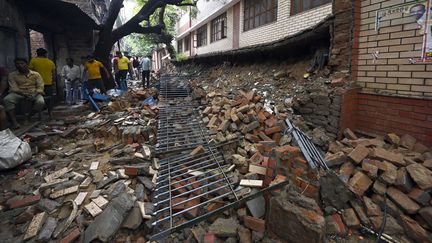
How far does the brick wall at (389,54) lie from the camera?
3.06m

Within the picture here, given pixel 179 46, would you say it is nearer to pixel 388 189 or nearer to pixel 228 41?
pixel 228 41

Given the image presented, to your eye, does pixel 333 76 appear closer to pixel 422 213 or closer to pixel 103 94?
pixel 422 213

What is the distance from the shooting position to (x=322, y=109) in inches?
157

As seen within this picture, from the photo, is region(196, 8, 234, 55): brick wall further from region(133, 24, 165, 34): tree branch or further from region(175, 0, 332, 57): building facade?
region(133, 24, 165, 34): tree branch

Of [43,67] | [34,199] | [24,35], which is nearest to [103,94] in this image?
[43,67]

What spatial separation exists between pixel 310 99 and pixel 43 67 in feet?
21.5

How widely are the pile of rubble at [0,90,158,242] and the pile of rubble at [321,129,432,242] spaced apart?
220 cm

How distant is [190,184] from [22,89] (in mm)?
4770

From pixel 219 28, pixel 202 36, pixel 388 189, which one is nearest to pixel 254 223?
pixel 388 189

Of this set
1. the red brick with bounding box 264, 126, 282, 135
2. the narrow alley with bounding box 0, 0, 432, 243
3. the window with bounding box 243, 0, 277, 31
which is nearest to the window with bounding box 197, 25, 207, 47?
the window with bounding box 243, 0, 277, 31

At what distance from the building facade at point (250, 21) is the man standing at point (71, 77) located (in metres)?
5.94

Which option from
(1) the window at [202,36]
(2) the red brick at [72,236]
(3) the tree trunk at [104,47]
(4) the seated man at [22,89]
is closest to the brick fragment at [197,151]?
(2) the red brick at [72,236]

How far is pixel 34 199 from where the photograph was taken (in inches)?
120

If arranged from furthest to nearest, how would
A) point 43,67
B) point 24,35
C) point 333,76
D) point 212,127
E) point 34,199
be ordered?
point 24,35 → point 43,67 → point 212,127 → point 333,76 → point 34,199
